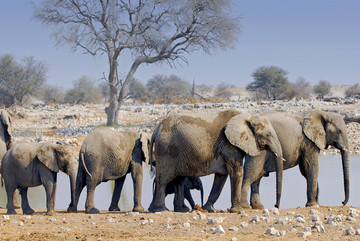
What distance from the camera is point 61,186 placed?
50.6ft

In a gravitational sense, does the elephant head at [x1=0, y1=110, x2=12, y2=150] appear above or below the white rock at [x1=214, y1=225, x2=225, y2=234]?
above

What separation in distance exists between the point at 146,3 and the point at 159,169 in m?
21.3

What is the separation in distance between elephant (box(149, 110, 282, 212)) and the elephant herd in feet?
0.05

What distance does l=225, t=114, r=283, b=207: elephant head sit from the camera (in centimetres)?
Result: 893

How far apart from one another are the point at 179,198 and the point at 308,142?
2.54 metres

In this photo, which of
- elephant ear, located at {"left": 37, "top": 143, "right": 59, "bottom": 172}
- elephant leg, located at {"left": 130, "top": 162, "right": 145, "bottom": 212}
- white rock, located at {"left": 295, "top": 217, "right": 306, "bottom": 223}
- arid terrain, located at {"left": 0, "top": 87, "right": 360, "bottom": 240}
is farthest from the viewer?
elephant leg, located at {"left": 130, "top": 162, "right": 145, "bottom": 212}

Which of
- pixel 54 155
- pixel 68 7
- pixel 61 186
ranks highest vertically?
pixel 68 7

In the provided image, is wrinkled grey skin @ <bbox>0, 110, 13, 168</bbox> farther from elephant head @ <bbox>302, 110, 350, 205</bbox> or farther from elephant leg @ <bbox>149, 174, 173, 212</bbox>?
elephant head @ <bbox>302, 110, 350, 205</bbox>

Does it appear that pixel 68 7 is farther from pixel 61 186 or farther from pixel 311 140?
pixel 311 140

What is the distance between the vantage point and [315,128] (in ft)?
34.3

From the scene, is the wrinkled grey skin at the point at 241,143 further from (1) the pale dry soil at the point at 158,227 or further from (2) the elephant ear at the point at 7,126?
(2) the elephant ear at the point at 7,126

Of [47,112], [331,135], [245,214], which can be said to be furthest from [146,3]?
[245,214]

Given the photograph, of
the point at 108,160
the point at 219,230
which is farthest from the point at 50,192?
the point at 219,230

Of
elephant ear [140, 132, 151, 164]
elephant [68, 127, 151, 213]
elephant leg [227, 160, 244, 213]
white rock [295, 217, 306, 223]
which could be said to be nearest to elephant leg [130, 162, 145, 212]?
elephant [68, 127, 151, 213]
